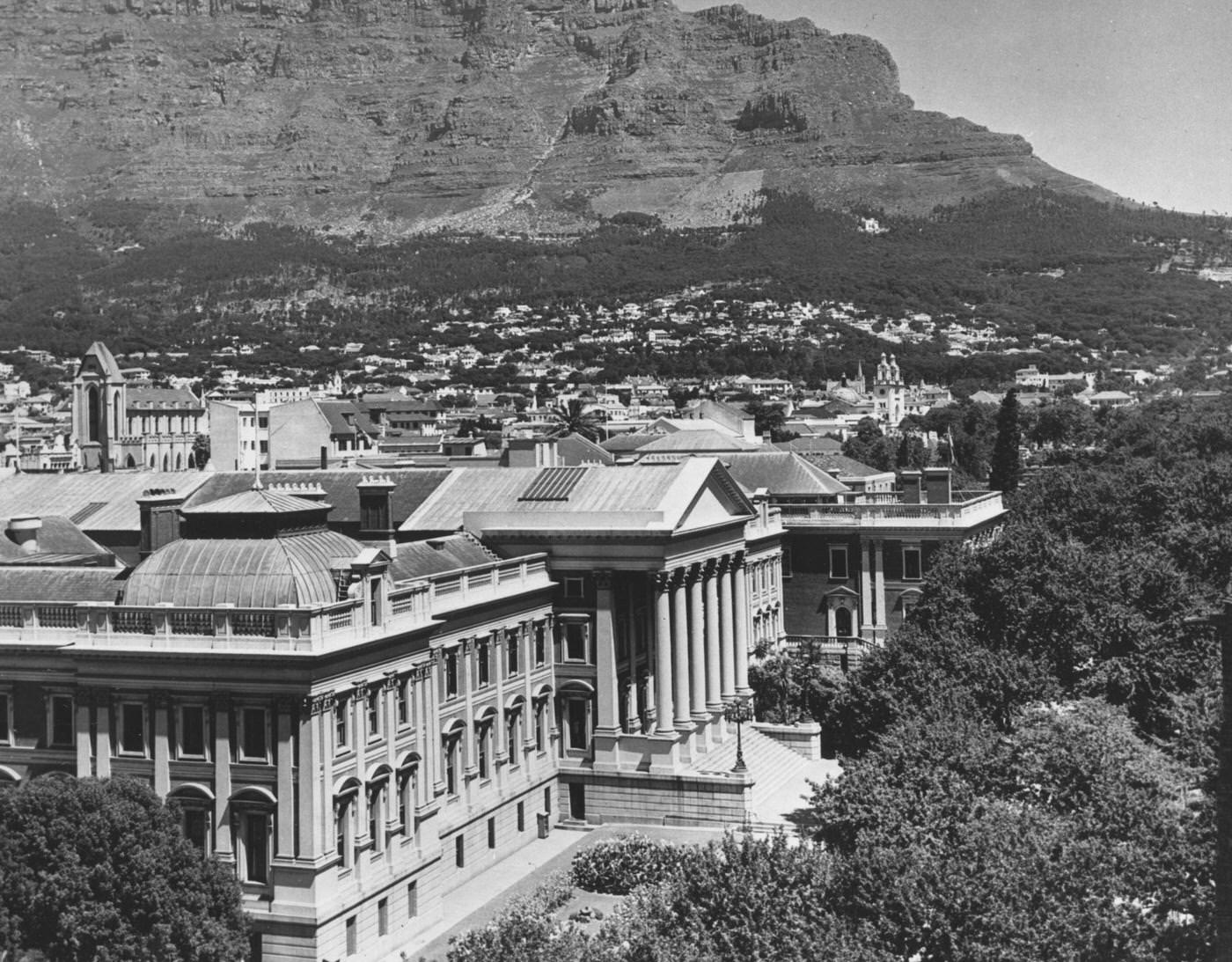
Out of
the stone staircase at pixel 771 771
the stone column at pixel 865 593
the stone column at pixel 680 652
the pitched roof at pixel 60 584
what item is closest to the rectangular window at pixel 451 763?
the stone staircase at pixel 771 771

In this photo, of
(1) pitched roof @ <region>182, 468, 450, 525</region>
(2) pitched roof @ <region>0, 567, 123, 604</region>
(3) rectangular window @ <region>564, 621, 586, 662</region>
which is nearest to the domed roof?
(2) pitched roof @ <region>0, 567, 123, 604</region>

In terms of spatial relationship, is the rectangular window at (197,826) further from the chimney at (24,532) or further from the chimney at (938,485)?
the chimney at (938,485)

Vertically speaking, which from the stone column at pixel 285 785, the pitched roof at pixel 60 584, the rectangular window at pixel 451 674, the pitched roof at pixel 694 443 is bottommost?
the stone column at pixel 285 785

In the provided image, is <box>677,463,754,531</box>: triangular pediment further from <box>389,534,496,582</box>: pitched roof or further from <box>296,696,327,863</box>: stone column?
<box>296,696,327,863</box>: stone column

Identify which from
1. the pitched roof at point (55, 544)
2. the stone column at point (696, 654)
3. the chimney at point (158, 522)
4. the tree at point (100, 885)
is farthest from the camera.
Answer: the stone column at point (696, 654)

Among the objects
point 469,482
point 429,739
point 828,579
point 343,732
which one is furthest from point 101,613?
point 828,579

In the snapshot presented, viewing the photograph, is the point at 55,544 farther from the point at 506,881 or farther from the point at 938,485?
the point at 938,485
